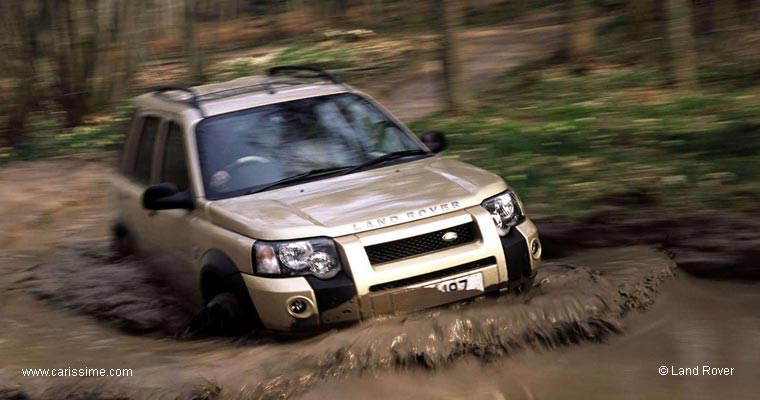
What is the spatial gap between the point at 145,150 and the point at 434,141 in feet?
6.84

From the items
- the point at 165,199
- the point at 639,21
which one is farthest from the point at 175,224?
the point at 639,21

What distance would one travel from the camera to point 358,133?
6.75m

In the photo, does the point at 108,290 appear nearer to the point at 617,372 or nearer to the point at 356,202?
the point at 356,202

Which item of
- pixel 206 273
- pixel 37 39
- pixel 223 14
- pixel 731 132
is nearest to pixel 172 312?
pixel 206 273

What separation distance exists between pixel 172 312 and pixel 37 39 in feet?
43.0

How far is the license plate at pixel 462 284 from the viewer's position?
214 inches

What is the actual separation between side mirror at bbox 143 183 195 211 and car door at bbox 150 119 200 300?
0.08 meters

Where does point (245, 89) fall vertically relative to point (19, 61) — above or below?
above

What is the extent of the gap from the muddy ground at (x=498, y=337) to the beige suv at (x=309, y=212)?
0.18m

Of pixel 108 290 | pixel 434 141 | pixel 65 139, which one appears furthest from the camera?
pixel 65 139

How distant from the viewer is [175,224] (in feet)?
21.5

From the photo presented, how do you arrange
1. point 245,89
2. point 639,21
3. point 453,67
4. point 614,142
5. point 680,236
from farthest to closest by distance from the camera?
point 639,21 < point 453,67 < point 614,142 < point 680,236 < point 245,89

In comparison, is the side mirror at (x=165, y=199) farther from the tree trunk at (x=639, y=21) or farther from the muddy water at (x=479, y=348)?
the tree trunk at (x=639, y=21)

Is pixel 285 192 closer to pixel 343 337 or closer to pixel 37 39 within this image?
pixel 343 337
